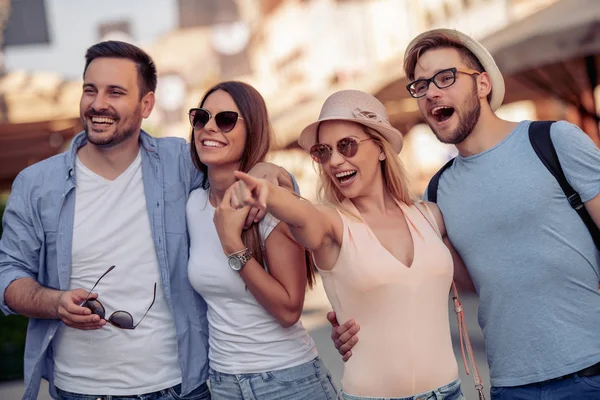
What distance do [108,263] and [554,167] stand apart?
5.77 ft

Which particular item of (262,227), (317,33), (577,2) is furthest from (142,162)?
(317,33)

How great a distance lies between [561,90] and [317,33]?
24.0 m

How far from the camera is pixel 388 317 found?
2738mm

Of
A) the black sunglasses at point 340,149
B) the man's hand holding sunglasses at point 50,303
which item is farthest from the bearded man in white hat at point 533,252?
the man's hand holding sunglasses at point 50,303

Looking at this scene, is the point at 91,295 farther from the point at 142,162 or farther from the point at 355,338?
the point at 355,338

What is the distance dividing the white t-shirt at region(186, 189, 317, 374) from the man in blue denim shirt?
0.17 metres

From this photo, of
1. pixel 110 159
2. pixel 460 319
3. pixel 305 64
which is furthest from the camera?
Answer: pixel 305 64

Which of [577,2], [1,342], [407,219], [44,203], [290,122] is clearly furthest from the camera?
[290,122]

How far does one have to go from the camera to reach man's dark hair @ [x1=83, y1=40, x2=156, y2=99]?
11.2 feet

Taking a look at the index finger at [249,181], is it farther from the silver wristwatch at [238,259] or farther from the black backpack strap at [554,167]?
the black backpack strap at [554,167]

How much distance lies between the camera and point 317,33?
3075 centimetres

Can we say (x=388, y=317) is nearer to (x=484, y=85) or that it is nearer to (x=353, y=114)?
(x=353, y=114)

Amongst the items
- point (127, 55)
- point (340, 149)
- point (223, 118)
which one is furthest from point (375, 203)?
point (127, 55)

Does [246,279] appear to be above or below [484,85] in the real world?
below
